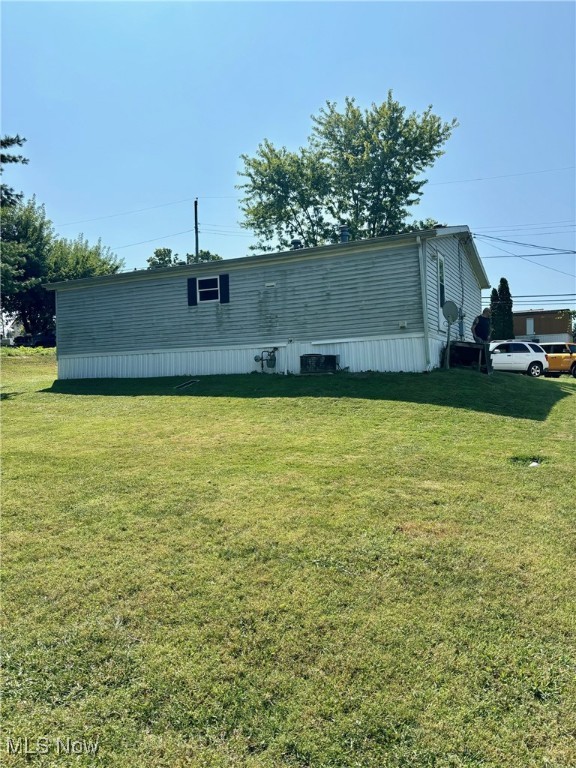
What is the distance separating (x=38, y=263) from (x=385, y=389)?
99.7 feet

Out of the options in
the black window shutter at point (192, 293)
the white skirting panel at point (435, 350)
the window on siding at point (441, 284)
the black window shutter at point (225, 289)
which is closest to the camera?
the white skirting panel at point (435, 350)

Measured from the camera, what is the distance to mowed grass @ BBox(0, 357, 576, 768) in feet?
7.46

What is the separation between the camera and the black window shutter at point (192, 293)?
1548cm

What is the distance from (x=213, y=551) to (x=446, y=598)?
1.66 metres

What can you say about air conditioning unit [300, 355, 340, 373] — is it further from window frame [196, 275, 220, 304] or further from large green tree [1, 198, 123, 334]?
large green tree [1, 198, 123, 334]

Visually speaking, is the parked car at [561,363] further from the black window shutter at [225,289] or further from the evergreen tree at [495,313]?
the evergreen tree at [495,313]

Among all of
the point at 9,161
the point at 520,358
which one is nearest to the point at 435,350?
the point at 520,358

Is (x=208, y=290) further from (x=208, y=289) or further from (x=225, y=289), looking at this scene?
(x=225, y=289)

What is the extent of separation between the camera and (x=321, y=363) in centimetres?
1358

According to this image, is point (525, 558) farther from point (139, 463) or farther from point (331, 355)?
point (331, 355)

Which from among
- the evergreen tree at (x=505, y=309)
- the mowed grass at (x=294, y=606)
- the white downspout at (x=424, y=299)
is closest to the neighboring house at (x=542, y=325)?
the evergreen tree at (x=505, y=309)

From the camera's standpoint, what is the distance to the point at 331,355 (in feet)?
44.8

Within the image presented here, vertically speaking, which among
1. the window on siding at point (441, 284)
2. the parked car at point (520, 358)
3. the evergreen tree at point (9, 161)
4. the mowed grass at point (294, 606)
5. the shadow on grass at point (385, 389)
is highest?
the evergreen tree at point (9, 161)

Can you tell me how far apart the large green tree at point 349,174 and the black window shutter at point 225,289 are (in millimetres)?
18217
